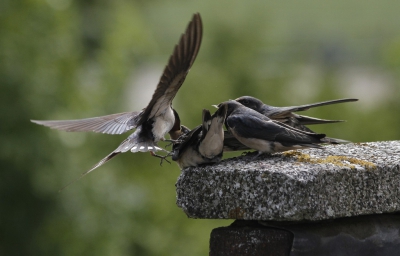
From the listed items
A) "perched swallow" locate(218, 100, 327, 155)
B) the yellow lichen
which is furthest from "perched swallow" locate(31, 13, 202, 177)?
the yellow lichen

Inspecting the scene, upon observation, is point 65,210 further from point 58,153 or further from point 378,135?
point 378,135

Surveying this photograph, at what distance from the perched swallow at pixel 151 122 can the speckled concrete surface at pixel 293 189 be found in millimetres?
1156

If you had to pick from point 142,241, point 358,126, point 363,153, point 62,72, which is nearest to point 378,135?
point 358,126

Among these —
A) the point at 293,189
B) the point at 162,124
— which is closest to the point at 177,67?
the point at 162,124

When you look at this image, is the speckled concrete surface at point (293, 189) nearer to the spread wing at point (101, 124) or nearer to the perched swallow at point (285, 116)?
the perched swallow at point (285, 116)

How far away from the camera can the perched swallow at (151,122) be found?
3.99 m

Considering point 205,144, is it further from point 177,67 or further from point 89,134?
point 89,134

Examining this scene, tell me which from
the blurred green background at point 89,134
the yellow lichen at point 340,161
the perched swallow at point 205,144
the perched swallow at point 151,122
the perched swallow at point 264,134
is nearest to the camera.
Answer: the yellow lichen at point 340,161

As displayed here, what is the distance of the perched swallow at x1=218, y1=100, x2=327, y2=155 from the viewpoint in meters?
3.63

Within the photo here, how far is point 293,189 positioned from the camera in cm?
260

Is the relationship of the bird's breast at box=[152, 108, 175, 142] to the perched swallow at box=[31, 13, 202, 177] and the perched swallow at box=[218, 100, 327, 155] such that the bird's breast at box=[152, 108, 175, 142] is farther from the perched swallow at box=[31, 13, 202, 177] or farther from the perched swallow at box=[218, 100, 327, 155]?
the perched swallow at box=[218, 100, 327, 155]

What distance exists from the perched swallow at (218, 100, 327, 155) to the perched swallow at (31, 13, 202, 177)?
0.40m

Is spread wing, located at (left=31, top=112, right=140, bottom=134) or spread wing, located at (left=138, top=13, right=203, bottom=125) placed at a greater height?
spread wing, located at (left=138, top=13, right=203, bottom=125)

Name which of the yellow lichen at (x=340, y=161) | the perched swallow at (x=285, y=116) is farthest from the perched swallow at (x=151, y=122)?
the yellow lichen at (x=340, y=161)
